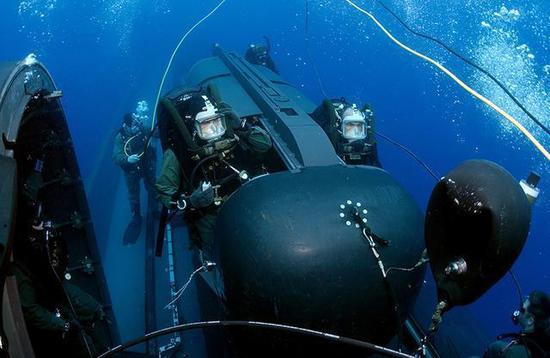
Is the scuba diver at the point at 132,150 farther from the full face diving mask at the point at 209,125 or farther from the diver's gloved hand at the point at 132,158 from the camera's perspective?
the full face diving mask at the point at 209,125

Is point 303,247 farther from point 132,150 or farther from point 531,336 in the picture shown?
point 132,150

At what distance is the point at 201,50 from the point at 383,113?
1059 centimetres

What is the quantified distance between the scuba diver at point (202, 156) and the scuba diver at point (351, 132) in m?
0.87

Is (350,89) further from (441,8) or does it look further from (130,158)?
(130,158)

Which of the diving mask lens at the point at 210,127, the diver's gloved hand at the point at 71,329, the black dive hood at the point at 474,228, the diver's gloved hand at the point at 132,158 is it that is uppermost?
the diving mask lens at the point at 210,127

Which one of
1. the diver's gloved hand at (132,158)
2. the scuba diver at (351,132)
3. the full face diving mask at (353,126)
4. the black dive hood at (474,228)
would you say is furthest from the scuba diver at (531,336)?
the diver's gloved hand at (132,158)

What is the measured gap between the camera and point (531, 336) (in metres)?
3.27

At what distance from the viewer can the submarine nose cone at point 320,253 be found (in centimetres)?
259

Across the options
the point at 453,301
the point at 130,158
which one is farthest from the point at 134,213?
the point at 453,301

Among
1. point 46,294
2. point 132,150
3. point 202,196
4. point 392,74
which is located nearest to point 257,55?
point 132,150

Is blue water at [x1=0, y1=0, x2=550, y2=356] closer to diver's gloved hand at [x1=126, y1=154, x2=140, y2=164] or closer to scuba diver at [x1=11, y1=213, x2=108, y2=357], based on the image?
diver's gloved hand at [x1=126, y1=154, x2=140, y2=164]

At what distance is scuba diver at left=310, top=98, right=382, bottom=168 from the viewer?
4199 millimetres

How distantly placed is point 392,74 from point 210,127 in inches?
957

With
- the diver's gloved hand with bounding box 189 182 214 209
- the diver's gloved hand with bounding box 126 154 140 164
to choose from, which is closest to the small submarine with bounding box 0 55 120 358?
the diver's gloved hand with bounding box 189 182 214 209
